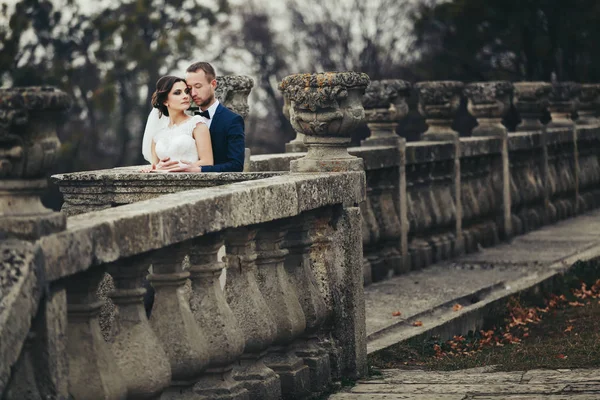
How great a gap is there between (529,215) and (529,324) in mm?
5869

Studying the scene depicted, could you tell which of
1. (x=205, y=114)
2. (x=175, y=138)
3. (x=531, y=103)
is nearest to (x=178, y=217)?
(x=175, y=138)

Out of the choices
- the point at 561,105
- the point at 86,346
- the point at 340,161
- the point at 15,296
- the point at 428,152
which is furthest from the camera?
the point at 561,105

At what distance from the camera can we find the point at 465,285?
36.7 ft

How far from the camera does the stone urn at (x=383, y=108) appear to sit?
492 inches

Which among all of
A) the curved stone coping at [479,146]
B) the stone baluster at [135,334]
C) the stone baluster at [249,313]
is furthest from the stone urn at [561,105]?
the stone baluster at [135,334]

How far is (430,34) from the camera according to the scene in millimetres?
49562

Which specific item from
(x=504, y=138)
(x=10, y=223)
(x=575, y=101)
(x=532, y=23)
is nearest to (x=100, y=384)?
(x=10, y=223)

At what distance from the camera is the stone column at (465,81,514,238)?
14.9m

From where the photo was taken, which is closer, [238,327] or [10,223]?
[10,223]

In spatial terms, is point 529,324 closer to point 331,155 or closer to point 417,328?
point 417,328

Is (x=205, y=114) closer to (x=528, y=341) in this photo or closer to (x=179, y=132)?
(x=179, y=132)

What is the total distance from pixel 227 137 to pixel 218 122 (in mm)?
98

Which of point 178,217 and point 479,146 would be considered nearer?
point 178,217

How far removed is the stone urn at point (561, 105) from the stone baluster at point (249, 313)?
12.5m
